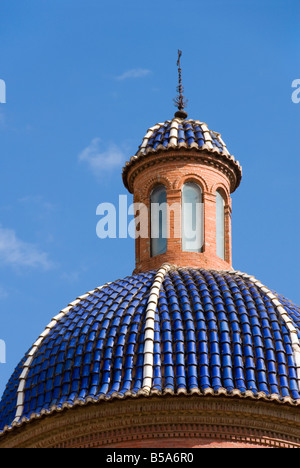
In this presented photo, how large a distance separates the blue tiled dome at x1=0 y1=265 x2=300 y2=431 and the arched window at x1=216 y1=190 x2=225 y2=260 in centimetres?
275

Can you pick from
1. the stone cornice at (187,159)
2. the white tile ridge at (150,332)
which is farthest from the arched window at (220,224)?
the white tile ridge at (150,332)

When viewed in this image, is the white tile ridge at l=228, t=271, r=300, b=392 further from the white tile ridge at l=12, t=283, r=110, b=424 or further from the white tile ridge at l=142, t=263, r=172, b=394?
the white tile ridge at l=12, t=283, r=110, b=424

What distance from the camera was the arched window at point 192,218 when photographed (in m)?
27.2

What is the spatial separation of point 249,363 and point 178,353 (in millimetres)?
1213

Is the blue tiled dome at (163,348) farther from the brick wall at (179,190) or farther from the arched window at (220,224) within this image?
the arched window at (220,224)

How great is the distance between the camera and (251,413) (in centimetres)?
2203

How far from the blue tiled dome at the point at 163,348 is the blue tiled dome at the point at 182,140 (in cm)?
363

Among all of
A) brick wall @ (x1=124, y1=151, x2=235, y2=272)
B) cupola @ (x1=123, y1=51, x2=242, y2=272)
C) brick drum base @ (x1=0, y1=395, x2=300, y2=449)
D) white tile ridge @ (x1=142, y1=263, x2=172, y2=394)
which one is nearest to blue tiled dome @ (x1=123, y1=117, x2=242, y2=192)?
cupola @ (x1=123, y1=51, x2=242, y2=272)

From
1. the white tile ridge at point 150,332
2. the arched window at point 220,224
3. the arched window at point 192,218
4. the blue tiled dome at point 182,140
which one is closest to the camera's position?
the white tile ridge at point 150,332

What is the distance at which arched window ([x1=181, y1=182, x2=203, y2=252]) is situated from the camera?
27.2 m

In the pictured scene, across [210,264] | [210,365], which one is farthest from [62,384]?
[210,264]

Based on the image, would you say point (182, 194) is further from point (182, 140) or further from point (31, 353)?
point (31, 353)
